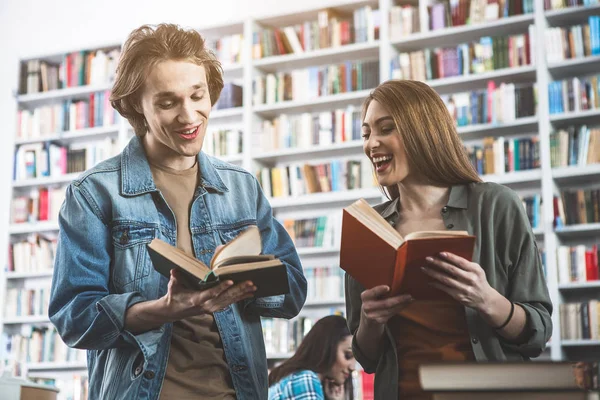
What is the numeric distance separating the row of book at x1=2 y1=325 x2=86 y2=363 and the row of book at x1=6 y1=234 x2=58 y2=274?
0.48 meters

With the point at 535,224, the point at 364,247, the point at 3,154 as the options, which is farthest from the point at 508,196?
the point at 3,154

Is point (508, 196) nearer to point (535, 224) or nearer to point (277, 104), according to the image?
point (535, 224)

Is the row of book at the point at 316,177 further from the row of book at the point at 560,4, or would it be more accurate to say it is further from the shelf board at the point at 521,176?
the row of book at the point at 560,4

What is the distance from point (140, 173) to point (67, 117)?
5125 mm

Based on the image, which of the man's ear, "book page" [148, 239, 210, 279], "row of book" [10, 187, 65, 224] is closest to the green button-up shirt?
"book page" [148, 239, 210, 279]

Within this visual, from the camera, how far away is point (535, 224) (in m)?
5.11

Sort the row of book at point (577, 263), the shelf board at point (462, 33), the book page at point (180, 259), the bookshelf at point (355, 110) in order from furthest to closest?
the shelf board at point (462, 33) → the bookshelf at point (355, 110) → the row of book at point (577, 263) → the book page at point (180, 259)

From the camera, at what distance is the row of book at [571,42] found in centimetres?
515

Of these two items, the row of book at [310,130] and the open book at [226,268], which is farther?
the row of book at [310,130]

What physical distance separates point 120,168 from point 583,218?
3778 millimetres

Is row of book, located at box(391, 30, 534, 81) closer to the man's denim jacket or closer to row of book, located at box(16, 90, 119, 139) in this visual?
row of book, located at box(16, 90, 119, 139)

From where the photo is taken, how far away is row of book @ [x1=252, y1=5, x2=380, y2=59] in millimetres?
5781

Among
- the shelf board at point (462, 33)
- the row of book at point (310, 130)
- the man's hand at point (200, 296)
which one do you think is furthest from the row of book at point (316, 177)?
the man's hand at point (200, 296)

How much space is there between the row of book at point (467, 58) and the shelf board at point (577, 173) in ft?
2.38
